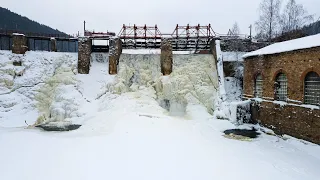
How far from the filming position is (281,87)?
13.6 metres

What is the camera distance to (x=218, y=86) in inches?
741

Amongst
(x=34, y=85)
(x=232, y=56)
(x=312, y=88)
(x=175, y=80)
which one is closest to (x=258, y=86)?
(x=312, y=88)

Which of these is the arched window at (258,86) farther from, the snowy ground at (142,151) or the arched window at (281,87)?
the snowy ground at (142,151)

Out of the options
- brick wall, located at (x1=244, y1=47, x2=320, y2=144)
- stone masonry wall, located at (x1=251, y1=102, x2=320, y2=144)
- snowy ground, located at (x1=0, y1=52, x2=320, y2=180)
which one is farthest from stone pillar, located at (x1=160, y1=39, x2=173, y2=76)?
stone masonry wall, located at (x1=251, y1=102, x2=320, y2=144)

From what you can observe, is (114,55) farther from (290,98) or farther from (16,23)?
(16,23)

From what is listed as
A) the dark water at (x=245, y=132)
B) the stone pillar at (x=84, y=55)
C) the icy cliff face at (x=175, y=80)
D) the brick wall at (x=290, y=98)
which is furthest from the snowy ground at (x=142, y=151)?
the stone pillar at (x=84, y=55)

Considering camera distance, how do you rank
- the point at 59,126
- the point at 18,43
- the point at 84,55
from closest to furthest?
1. the point at 59,126
2. the point at 84,55
3. the point at 18,43

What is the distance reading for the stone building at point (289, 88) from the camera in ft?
36.5

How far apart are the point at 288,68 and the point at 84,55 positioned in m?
14.1

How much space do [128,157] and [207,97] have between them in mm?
10412

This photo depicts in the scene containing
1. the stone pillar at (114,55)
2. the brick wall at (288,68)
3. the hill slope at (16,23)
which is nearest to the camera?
the brick wall at (288,68)

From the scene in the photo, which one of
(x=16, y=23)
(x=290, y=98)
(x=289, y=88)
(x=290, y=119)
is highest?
(x=16, y=23)

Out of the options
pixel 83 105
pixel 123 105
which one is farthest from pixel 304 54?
pixel 83 105

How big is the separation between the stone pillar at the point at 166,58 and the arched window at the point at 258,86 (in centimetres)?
664
